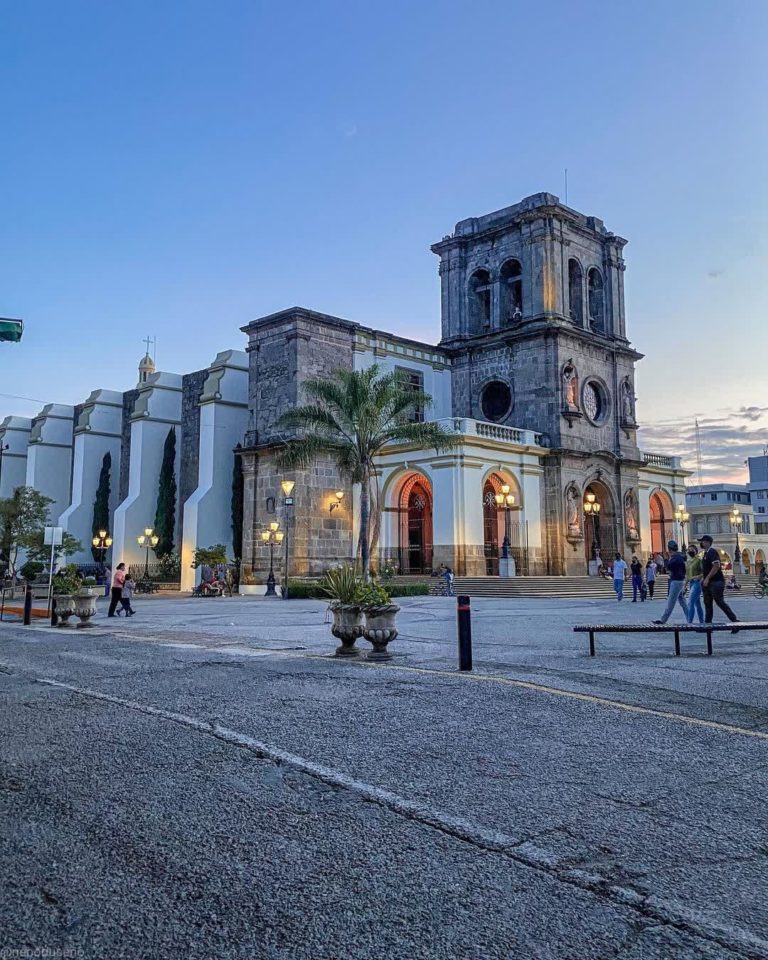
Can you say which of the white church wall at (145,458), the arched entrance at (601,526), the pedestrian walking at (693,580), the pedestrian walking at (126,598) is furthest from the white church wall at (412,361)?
the pedestrian walking at (693,580)

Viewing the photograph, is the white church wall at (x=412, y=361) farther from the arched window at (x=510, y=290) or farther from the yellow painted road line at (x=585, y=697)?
the yellow painted road line at (x=585, y=697)

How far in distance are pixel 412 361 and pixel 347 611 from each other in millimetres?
28999

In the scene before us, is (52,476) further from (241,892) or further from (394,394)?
(241,892)

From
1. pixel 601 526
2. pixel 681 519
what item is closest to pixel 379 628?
pixel 601 526

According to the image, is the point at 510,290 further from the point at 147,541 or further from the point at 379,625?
the point at 379,625

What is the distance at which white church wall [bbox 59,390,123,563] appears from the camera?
149 feet

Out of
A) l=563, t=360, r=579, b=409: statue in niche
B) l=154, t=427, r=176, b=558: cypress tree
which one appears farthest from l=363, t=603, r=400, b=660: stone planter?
l=154, t=427, r=176, b=558: cypress tree

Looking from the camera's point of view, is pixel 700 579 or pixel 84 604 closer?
pixel 700 579

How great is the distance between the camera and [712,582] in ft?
42.2

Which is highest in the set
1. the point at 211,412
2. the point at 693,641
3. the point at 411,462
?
the point at 211,412

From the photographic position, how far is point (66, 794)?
416cm

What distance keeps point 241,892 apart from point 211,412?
1384 inches

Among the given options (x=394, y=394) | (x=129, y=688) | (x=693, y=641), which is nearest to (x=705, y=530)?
(x=394, y=394)

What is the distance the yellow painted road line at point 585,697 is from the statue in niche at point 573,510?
26.6m
